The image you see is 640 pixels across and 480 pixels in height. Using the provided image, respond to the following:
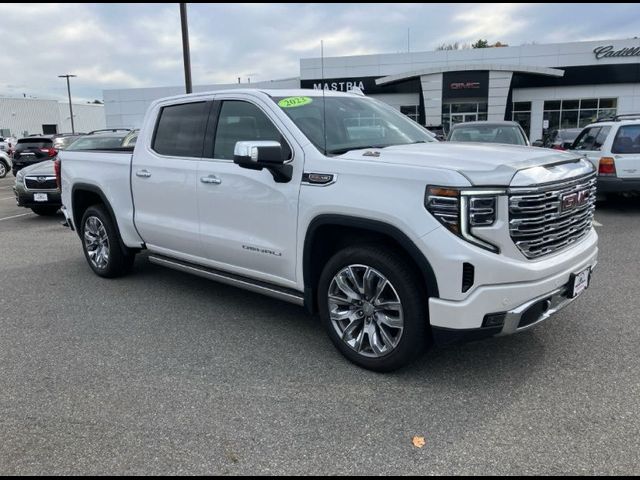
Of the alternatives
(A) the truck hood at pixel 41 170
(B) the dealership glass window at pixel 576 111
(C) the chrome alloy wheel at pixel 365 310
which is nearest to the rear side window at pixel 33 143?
(A) the truck hood at pixel 41 170

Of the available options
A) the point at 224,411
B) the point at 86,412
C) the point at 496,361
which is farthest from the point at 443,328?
the point at 86,412

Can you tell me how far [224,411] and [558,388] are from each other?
213 centimetres

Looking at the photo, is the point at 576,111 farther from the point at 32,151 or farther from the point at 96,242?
the point at 96,242

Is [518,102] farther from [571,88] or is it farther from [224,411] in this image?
[224,411]

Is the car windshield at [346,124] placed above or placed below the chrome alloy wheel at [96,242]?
above

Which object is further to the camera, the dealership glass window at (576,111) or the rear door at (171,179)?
the dealership glass window at (576,111)

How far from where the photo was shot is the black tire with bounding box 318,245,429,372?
3363 mm

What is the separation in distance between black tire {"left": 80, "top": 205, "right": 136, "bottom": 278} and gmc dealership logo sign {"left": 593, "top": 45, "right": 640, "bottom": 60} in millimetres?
34442

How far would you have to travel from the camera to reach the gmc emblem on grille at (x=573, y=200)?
11.3 feet

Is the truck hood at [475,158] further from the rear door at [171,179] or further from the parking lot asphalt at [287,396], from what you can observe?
the rear door at [171,179]

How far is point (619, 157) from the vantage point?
9.45 m

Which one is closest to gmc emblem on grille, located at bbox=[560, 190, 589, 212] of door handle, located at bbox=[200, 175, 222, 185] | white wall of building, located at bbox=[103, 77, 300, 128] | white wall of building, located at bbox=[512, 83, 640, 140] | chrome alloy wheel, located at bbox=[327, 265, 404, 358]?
chrome alloy wheel, located at bbox=[327, 265, 404, 358]

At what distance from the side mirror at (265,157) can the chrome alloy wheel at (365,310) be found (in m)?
0.86

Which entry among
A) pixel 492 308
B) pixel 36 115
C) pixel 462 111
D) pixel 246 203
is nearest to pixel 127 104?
pixel 462 111
